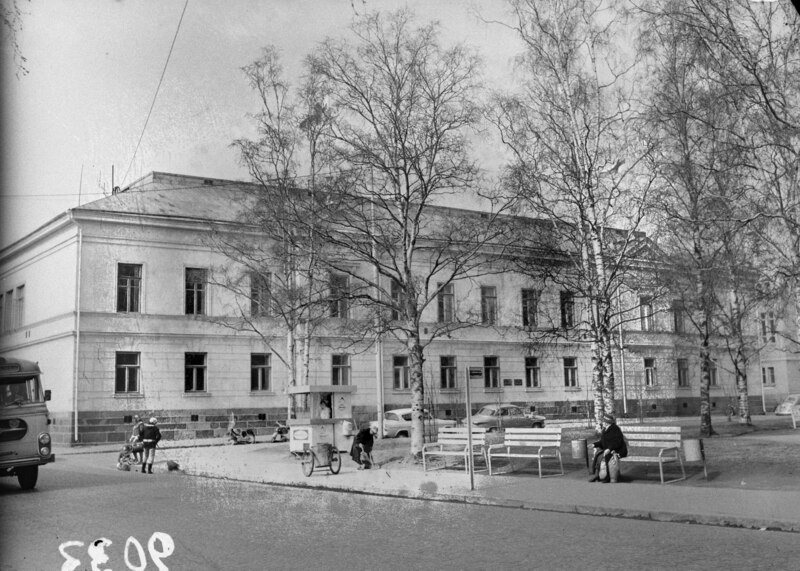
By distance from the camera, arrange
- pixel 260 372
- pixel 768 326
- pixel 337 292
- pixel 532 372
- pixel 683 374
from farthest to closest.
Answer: pixel 683 374
pixel 532 372
pixel 260 372
pixel 768 326
pixel 337 292

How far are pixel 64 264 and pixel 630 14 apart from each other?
1420cm

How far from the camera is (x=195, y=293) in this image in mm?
32281

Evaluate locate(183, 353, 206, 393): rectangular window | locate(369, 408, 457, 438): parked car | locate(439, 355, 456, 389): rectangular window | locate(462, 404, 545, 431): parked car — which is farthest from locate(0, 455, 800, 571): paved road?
locate(439, 355, 456, 389): rectangular window

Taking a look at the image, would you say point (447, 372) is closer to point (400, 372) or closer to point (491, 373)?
point (400, 372)

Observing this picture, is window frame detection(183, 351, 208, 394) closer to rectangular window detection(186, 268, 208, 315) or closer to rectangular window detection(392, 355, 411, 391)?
rectangular window detection(186, 268, 208, 315)

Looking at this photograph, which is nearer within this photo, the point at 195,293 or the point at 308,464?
the point at 308,464

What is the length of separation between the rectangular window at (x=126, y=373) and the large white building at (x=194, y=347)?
3.4 inches

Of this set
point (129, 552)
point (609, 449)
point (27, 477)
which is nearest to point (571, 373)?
point (609, 449)

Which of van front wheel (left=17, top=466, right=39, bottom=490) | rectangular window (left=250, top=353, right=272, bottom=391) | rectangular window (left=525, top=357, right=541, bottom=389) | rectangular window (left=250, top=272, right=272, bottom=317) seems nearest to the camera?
van front wheel (left=17, top=466, right=39, bottom=490)

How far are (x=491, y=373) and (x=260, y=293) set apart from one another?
18234 mm

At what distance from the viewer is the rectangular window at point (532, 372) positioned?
43.8m

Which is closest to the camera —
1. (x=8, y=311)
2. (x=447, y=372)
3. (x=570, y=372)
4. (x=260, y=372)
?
(x=8, y=311)

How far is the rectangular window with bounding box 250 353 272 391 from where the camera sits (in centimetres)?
3631

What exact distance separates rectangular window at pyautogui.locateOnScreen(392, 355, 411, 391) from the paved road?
86.1 feet
